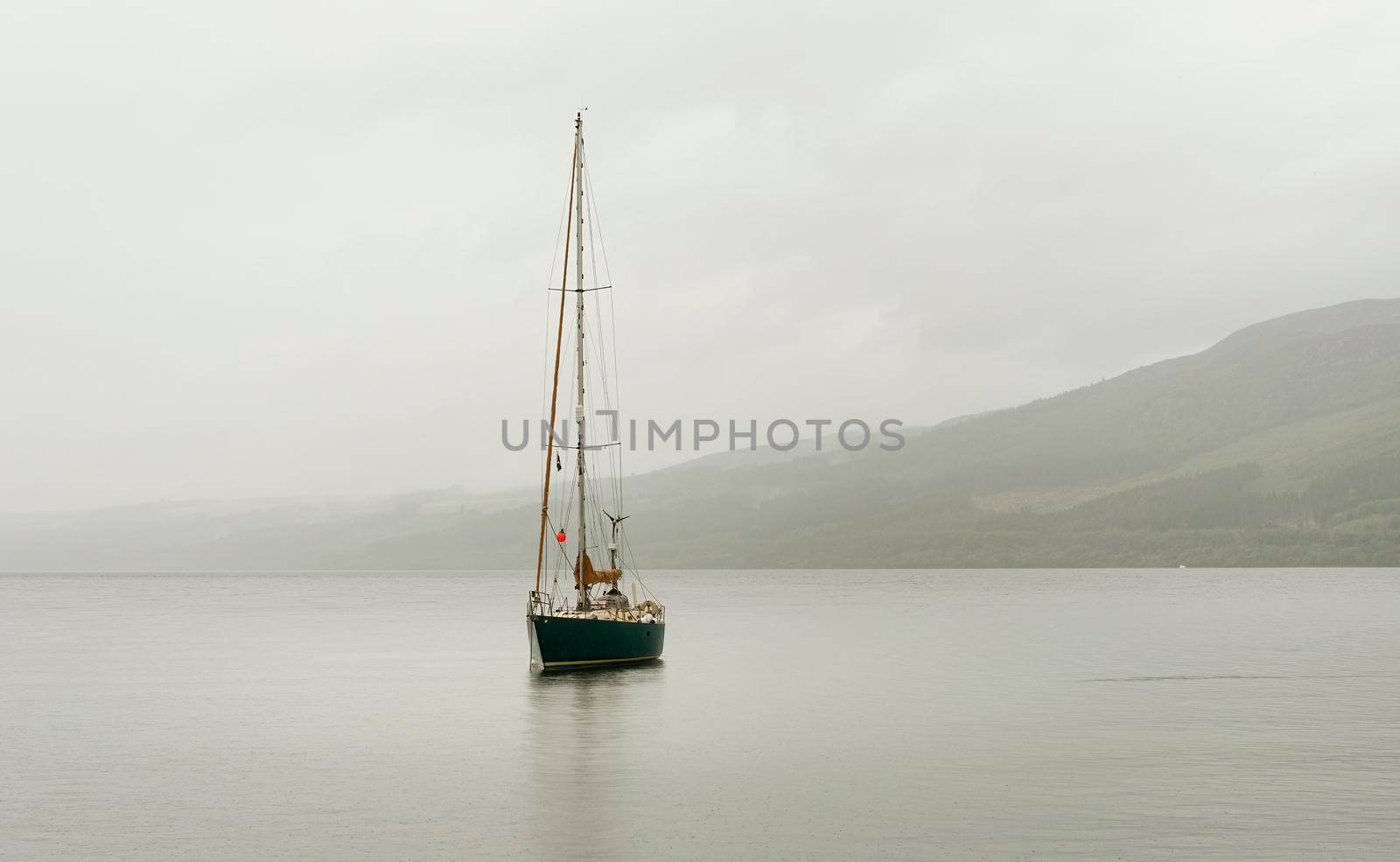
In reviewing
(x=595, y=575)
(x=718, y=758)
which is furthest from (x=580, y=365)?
(x=718, y=758)

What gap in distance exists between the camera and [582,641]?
7512cm

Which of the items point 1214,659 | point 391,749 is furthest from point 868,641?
point 391,749

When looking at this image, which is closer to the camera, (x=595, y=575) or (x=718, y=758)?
(x=718, y=758)

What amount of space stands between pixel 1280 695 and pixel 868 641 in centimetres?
5664

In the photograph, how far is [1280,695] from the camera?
222 ft

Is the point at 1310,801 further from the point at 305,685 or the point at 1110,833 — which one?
the point at 305,685

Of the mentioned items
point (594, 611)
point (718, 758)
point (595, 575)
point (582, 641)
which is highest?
point (595, 575)

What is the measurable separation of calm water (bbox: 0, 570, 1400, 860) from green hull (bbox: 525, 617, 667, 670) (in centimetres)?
158

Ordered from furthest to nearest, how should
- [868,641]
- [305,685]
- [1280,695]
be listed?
[868,641]
[305,685]
[1280,695]

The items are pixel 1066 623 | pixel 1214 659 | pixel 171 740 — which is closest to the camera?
pixel 171 740

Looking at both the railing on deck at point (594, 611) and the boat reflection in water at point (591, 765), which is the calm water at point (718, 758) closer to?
the boat reflection in water at point (591, 765)

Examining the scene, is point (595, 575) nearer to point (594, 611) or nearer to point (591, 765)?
point (594, 611)

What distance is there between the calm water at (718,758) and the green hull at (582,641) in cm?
158

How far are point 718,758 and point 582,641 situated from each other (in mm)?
28925
